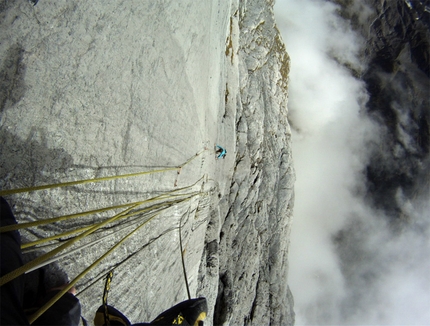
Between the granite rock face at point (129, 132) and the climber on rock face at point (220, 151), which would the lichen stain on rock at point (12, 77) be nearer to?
the granite rock face at point (129, 132)

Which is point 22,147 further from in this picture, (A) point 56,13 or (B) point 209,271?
(B) point 209,271

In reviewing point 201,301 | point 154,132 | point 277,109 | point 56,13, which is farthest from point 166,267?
point 277,109

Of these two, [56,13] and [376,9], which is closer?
[56,13]

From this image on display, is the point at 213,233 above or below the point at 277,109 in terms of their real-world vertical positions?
below

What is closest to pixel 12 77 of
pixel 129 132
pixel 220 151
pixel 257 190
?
pixel 129 132

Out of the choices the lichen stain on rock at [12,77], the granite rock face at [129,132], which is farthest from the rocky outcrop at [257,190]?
the lichen stain on rock at [12,77]
